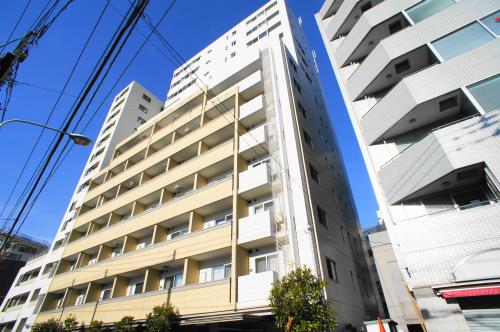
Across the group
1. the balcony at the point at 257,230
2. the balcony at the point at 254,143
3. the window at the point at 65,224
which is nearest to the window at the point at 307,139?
the balcony at the point at 254,143

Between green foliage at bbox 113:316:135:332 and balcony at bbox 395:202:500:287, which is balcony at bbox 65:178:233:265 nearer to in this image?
green foliage at bbox 113:316:135:332

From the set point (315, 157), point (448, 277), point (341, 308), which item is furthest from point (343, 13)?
point (341, 308)

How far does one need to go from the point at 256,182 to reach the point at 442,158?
8877 mm

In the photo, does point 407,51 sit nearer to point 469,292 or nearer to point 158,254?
point 469,292

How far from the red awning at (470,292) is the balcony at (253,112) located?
14225 millimetres

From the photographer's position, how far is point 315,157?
19.0m

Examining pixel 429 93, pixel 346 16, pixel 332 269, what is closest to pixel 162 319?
Answer: pixel 332 269

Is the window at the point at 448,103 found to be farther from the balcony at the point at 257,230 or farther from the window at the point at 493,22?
the balcony at the point at 257,230

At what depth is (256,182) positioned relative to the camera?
50.7 ft

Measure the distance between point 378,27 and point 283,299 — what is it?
53.9 ft

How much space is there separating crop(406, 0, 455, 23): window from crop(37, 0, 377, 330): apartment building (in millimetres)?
8130

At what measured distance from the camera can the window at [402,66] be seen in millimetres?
14758

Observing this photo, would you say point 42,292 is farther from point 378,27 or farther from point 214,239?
point 378,27

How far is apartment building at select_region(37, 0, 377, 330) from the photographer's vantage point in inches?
530
